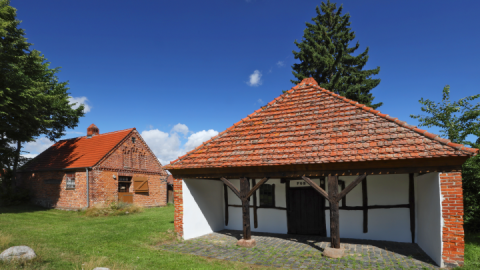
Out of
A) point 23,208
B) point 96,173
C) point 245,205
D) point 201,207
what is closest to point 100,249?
point 201,207

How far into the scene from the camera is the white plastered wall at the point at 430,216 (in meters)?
6.25

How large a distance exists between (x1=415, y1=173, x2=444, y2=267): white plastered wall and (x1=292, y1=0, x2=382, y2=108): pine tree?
13.7 m

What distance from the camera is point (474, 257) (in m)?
6.46

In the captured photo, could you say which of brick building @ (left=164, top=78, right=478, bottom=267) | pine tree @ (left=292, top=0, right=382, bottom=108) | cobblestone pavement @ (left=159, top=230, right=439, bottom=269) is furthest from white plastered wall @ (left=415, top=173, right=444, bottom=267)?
pine tree @ (left=292, top=0, right=382, bottom=108)

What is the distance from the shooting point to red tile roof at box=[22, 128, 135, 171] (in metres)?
19.5

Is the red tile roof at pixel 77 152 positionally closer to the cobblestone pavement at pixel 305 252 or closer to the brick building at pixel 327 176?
the brick building at pixel 327 176

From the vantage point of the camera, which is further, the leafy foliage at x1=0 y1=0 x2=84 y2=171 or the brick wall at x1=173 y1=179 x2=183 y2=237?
the leafy foliage at x1=0 y1=0 x2=84 y2=171

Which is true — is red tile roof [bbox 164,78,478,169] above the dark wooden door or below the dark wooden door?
above

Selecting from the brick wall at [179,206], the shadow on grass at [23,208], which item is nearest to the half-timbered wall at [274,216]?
the brick wall at [179,206]

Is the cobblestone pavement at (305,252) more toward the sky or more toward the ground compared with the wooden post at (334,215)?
more toward the ground

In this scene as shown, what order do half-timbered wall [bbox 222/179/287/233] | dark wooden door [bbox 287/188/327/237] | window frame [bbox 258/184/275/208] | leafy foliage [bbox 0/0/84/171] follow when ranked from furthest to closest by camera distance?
leafy foliage [bbox 0/0/84/171] < window frame [bbox 258/184/275/208] < half-timbered wall [bbox 222/179/287/233] < dark wooden door [bbox 287/188/327/237]

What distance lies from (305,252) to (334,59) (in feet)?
59.0

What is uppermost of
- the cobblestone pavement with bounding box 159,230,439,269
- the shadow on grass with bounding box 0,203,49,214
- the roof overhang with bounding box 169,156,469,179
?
the roof overhang with bounding box 169,156,469,179

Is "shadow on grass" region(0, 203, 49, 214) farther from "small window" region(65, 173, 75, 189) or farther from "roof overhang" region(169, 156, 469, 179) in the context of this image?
"roof overhang" region(169, 156, 469, 179)
